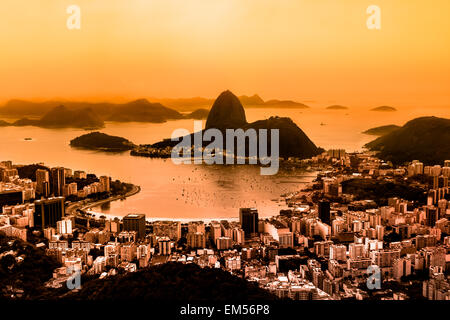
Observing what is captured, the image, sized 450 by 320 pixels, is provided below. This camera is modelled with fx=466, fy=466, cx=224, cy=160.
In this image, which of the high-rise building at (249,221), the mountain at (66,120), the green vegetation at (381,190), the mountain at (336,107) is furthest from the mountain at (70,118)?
the green vegetation at (381,190)

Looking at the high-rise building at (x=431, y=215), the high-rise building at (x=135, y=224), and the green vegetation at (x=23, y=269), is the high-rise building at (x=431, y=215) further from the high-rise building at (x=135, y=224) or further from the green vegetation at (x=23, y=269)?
the green vegetation at (x=23, y=269)

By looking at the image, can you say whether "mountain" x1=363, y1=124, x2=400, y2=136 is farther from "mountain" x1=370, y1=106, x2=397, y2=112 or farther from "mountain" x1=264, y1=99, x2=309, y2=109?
"mountain" x1=264, y1=99, x2=309, y2=109

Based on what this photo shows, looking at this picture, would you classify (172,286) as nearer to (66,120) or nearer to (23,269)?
(23,269)

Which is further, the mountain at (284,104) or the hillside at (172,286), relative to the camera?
the mountain at (284,104)

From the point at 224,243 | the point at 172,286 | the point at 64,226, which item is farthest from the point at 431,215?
the point at 64,226

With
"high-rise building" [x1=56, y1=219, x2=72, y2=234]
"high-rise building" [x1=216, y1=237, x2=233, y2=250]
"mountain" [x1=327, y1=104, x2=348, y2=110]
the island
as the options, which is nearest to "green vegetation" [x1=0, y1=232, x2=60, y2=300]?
"high-rise building" [x1=56, y1=219, x2=72, y2=234]
